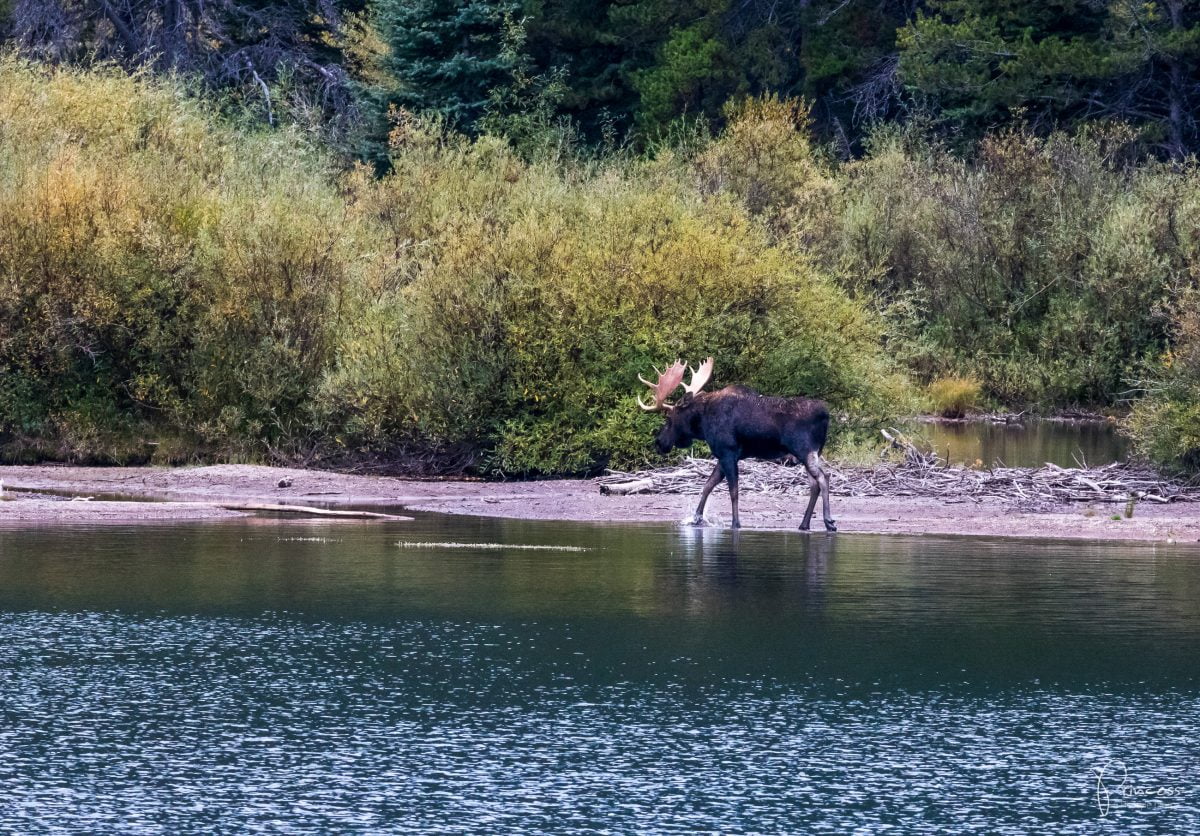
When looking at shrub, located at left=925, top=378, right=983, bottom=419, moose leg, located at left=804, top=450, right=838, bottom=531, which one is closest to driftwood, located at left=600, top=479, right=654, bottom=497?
moose leg, located at left=804, top=450, right=838, bottom=531

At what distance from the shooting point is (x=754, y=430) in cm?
2330

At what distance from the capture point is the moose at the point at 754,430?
2302 cm

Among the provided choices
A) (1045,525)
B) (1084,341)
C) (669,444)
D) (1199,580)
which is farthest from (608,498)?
(1084,341)

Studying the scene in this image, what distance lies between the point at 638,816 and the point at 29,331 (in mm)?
24387

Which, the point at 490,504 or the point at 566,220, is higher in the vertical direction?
the point at 566,220

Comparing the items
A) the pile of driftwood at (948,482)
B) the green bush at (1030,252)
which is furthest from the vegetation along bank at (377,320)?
the green bush at (1030,252)

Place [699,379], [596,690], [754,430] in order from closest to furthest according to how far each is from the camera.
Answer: [596,690] → [754,430] → [699,379]

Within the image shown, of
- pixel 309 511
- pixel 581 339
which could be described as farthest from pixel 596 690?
pixel 581 339

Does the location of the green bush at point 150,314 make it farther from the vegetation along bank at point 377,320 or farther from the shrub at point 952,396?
the shrub at point 952,396

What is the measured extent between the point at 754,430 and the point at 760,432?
86 millimetres

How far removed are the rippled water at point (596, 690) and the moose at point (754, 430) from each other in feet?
6.98

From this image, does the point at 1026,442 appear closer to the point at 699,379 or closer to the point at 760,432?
the point at 699,379

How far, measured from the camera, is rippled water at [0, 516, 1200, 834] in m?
10.7

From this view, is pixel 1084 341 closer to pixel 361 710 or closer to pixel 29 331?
pixel 29 331
